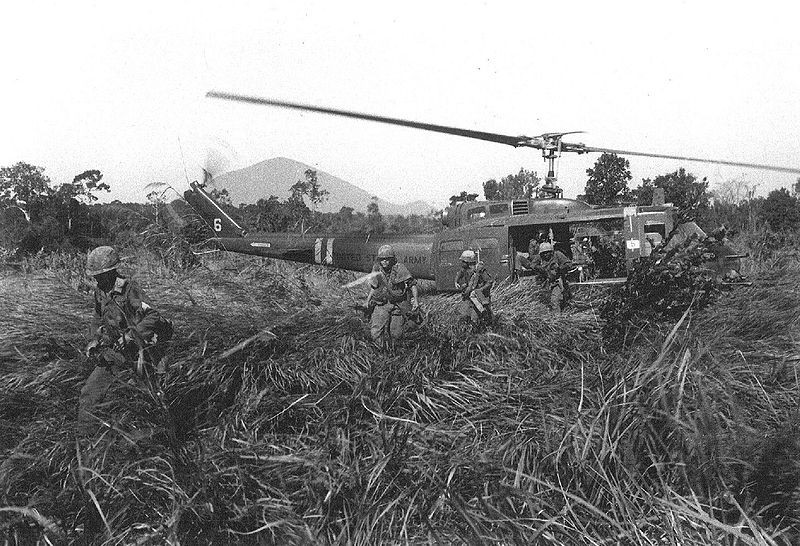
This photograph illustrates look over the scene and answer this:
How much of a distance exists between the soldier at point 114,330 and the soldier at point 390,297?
2665 mm

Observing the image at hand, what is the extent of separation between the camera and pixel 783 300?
16.1ft

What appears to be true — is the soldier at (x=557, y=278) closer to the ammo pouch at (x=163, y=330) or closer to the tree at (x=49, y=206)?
the ammo pouch at (x=163, y=330)

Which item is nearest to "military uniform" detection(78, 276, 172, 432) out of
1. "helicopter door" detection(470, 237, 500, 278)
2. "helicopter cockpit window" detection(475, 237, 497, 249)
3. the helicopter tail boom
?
"helicopter door" detection(470, 237, 500, 278)

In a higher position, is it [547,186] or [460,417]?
[547,186]

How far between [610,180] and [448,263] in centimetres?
1778

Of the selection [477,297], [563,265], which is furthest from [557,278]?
[477,297]

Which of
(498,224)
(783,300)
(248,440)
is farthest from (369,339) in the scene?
(498,224)

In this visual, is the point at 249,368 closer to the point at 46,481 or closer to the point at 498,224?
the point at 46,481

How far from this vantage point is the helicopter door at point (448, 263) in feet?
32.1

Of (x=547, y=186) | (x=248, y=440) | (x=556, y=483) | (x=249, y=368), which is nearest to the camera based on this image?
(x=556, y=483)

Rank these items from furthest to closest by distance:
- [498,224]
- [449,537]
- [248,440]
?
[498,224]
[248,440]
[449,537]

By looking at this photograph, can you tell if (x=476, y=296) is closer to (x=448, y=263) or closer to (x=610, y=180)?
(x=448, y=263)

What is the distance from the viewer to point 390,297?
249 inches

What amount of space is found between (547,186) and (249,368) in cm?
767
